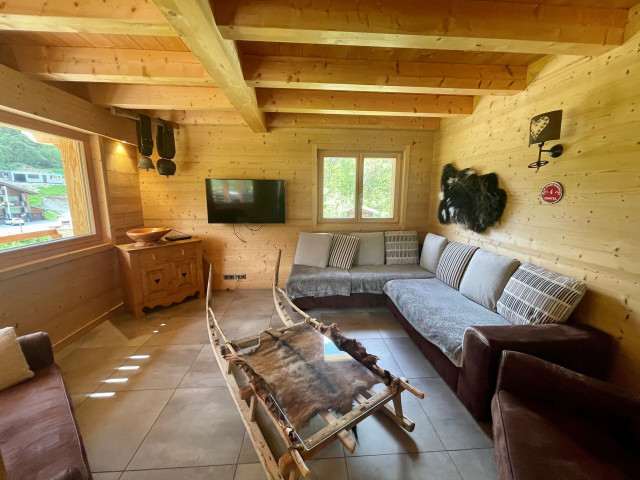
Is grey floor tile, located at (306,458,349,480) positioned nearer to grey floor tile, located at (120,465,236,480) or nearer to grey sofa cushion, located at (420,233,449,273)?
grey floor tile, located at (120,465,236,480)

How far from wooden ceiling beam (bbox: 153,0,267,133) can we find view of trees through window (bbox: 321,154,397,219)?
1.76 meters

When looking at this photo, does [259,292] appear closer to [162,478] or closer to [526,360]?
[162,478]

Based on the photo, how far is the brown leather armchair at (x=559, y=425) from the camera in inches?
39.7

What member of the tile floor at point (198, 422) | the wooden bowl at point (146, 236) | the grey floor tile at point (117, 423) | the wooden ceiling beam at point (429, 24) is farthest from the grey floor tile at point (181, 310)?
the wooden ceiling beam at point (429, 24)

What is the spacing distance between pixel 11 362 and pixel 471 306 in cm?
315

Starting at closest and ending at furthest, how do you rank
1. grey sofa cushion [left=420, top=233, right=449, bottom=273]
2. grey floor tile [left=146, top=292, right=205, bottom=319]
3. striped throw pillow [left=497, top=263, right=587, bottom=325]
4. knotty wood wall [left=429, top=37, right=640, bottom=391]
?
knotty wood wall [left=429, top=37, right=640, bottom=391]
striped throw pillow [left=497, top=263, right=587, bottom=325]
grey floor tile [left=146, top=292, right=205, bottom=319]
grey sofa cushion [left=420, top=233, right=449, bottom=273]

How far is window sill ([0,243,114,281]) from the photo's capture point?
6.55 ft

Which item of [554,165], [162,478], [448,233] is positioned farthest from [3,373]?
[448,233]

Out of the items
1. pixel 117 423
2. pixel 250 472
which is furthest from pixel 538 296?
pixel 117 423

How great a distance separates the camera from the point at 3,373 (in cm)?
137

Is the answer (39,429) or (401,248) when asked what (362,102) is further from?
(39,429)

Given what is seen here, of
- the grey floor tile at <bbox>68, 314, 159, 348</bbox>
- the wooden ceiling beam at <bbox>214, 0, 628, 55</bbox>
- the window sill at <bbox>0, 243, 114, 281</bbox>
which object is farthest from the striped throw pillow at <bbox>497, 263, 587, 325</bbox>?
the window sill at <bbox>0, 243, 114, 281</bbox>

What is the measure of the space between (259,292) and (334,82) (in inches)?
113

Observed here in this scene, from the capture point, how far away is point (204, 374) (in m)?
2.06
